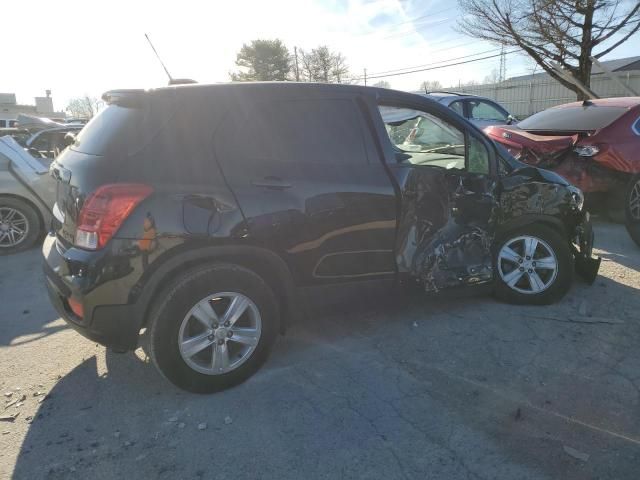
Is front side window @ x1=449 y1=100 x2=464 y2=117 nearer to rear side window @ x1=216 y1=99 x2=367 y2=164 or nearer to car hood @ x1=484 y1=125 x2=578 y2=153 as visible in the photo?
car hood @ x1=484 y1=125 x2=578 y2=153

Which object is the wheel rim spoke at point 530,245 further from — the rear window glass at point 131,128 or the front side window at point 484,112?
the front side window at point 484,112

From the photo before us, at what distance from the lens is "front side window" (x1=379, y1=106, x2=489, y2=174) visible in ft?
11.6

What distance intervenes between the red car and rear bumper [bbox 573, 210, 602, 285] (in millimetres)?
1852

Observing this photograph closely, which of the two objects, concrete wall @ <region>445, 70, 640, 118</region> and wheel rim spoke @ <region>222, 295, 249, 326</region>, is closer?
wheel rim spoke @ <region>222, 295, 249, 326</region>

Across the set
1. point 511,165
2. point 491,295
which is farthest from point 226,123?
point 491,295

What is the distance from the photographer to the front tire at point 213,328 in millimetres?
2602

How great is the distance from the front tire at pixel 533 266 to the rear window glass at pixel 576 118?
3.18m

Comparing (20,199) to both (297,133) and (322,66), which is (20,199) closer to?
(297,133)

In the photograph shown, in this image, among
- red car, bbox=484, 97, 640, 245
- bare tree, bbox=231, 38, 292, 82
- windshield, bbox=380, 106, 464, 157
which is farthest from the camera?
bare tree, bbox=231, 38, 292, 82

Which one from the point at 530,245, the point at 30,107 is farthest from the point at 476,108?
the point at 30,107

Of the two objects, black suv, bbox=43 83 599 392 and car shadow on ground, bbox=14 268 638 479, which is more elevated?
black suv, bbox=43 83 599 392

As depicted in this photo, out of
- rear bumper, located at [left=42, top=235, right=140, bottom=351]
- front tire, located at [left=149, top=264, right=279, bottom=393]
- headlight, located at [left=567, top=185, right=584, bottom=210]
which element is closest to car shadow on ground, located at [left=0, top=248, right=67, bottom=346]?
rear bumper, located at [left=42, top=235, right=140, bottom=351]

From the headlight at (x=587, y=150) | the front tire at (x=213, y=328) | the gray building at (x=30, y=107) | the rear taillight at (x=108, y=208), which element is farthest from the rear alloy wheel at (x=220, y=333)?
the gray building at (x=30, y=107)

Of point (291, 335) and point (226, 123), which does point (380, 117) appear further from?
point (291, 335)
